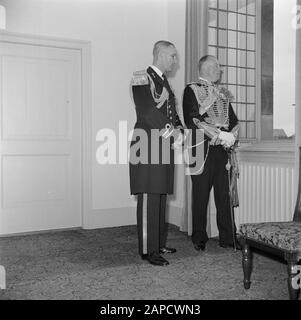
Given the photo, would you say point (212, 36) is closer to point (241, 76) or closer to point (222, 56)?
point (222, 56)

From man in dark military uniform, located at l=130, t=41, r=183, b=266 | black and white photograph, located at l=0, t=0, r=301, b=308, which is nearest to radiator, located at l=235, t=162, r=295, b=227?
black and white photograph, located at l=0, t=0, r=301, b=308

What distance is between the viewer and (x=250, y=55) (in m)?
3.84

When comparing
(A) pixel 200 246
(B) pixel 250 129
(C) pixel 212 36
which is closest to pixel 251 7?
(C) pixel 212 36

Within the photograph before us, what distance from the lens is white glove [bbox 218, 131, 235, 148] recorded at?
3.13 metres

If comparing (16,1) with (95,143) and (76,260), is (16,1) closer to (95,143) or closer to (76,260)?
(95,143)

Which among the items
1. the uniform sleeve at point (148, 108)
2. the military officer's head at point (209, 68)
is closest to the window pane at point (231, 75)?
the military officer's head at point (209, 68)

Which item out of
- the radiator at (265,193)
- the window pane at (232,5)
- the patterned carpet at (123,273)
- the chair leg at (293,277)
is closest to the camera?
the chair leg at (293,277)

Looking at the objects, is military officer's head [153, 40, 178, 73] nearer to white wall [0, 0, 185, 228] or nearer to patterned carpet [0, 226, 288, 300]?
patterned carpet [0, 226, 288, 300]

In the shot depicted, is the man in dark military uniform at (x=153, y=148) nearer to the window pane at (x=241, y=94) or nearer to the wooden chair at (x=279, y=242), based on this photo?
the wooden chair at (x=279, y=242)

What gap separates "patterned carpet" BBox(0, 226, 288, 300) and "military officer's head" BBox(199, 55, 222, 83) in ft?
4.41

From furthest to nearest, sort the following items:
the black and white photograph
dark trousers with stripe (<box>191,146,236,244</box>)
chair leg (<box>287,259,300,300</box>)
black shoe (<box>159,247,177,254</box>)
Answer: dark trousers with stripe (<box>191,146,236,244</box>) < black shoe (<box>159,247,177,254</box>) < the black and white photograph < chair leg (<box>287,259,300,300</box>)

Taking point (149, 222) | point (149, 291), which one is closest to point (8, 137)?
point (149, 222)

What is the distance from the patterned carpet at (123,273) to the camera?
230cm

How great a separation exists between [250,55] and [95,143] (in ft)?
5.63
